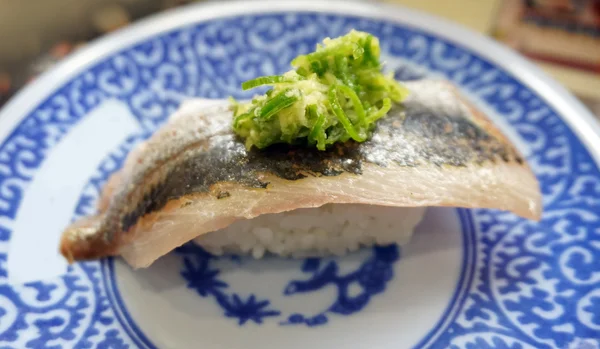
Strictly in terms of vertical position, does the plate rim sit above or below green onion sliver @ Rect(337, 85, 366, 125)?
above

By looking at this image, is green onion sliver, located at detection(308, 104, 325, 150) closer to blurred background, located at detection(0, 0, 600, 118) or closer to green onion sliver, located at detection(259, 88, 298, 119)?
green onion sliver, located at detection(259, 88, 298, 119)

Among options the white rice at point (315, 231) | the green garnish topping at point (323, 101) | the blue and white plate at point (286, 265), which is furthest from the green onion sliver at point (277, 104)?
the blue and white plate at point (286, 265)

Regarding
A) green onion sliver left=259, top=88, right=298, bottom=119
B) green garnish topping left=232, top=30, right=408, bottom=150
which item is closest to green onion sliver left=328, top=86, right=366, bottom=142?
green garnish topping left=232, top=30, right=408, bottom=150

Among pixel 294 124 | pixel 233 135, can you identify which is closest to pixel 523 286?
pixel 294 124

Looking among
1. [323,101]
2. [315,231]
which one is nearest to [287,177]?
[323,101]

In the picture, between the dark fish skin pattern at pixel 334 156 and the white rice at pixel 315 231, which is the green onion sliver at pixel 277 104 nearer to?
the dark fish skin pattern at pixel 334 156

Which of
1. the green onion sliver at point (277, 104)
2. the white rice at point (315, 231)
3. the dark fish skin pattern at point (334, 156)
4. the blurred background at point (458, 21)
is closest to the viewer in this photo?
the green onion sliver at point (277, 104)

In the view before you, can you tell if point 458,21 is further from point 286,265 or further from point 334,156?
point 286,265
